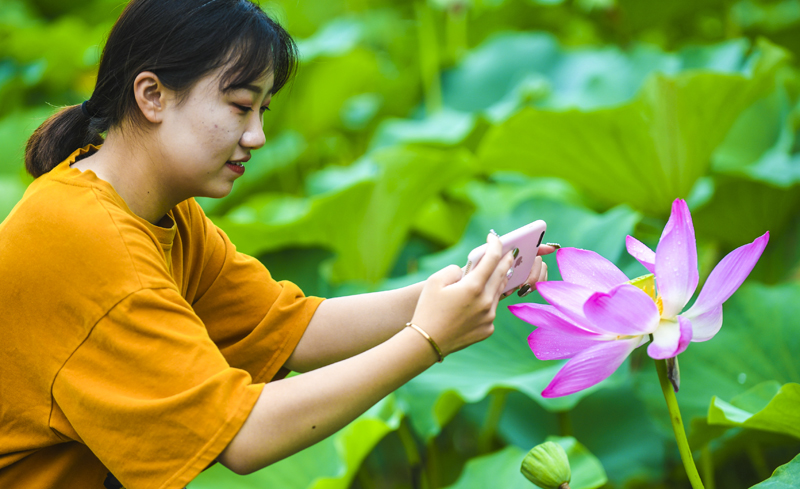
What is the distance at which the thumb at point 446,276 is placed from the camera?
60 cm

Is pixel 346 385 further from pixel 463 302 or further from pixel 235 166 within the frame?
pixel 235 166

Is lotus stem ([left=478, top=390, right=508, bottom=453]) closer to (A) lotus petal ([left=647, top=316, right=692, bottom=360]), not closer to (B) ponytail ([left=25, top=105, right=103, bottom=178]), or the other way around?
(A) lotus petal ([left=647, top=316, right=692, bottom=360])

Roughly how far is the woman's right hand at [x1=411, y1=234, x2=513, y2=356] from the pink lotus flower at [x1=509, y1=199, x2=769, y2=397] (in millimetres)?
44

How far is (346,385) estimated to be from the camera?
1.86 ft

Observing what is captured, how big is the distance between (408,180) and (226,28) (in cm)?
71

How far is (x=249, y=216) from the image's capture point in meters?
1.40

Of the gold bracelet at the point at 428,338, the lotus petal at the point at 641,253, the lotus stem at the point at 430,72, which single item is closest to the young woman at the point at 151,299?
the gold bracelet at the point at 428,338

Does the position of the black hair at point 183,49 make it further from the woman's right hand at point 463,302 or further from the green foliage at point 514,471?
the green foliage at point 514,471

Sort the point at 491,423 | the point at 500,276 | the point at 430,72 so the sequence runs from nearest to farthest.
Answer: the point at 500,276
the point at 491,423
the point at 430,72

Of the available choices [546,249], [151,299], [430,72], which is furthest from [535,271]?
[430,72]

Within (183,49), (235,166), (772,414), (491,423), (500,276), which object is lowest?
(491,423)

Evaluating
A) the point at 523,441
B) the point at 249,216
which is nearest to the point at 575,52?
the point at 249,216

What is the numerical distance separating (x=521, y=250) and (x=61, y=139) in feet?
1.58

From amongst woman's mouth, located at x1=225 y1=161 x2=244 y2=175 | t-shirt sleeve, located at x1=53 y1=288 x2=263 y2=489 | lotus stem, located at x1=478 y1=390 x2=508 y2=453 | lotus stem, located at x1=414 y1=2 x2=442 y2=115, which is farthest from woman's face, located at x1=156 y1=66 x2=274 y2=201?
lotus stem, located at x1=414 y1=2 x2=442 y2=115
